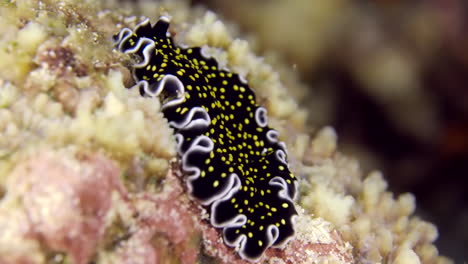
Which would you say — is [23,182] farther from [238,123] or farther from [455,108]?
[455,108]

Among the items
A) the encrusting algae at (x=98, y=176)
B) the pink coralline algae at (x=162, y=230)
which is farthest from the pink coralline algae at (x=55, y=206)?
the pink coralline algae at (x=162, y=230)

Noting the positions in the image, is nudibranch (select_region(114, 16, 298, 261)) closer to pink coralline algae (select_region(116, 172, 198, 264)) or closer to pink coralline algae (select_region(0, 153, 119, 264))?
pink coralline algae (select_region(116, 172, 198, 264))

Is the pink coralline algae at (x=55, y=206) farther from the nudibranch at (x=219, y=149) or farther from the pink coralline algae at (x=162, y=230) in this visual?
the nudibranch at (x=219, y=149)

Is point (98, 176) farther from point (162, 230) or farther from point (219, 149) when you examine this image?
point (219, 149)

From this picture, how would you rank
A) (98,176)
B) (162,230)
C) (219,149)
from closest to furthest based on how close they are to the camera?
(98,176) → (162,230) → (219,149)

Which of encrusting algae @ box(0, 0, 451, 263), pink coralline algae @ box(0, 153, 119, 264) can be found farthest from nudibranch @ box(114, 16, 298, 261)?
pink coralline algae @ box(0, 153, 119, 264)

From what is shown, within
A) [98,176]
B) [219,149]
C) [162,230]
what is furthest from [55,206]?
[219,149]

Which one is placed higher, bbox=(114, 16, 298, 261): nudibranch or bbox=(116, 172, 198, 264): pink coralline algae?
bbox=(114, 16, 298, 261): nudibranch
